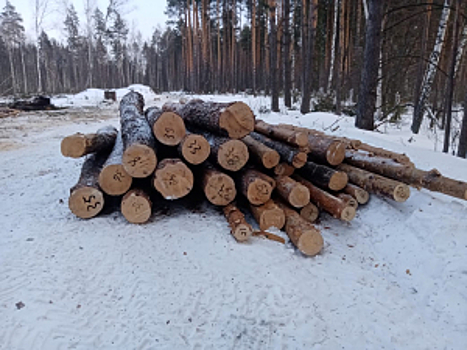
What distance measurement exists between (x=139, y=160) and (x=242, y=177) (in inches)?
53.9

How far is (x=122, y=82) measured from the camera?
49.5 metres

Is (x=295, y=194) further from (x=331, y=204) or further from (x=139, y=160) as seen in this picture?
(x=139, y=160)

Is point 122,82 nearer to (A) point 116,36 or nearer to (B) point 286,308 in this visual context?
(A) point 116,36

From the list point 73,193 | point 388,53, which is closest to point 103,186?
→ point 73,193

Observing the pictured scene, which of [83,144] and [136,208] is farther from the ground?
[83,144]

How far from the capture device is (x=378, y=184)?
4051mm

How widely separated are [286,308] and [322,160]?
250 centimetres

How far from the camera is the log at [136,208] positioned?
3.86 meters

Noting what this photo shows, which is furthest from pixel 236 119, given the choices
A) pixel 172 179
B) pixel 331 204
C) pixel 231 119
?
pixel 331 204

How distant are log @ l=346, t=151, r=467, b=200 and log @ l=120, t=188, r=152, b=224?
3.16 metres

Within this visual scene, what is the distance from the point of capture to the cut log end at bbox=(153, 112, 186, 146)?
4.04 meters

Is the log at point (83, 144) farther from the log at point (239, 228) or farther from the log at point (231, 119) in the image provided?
the log at point (239, 228)

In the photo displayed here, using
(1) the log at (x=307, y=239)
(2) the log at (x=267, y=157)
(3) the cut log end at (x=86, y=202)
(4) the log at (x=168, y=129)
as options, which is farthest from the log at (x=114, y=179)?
(1) the log at (x=307, y=239)

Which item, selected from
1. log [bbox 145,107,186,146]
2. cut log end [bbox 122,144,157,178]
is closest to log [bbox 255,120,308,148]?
log [bbox 145,107,186,146]
